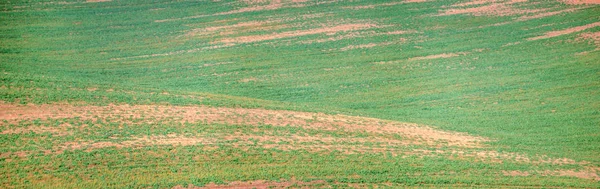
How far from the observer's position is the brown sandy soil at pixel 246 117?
2630cm

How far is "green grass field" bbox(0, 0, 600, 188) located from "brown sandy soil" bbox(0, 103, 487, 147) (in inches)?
5.1

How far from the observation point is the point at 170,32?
39438 mm

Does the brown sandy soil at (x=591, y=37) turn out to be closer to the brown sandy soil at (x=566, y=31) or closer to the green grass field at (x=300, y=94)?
the green grass field at (x=300, y=94)


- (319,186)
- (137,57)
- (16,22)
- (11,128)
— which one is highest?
(16,22)

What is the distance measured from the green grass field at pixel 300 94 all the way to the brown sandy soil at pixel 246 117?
0.13 meters

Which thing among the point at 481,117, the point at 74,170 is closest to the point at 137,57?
the point at 74,170

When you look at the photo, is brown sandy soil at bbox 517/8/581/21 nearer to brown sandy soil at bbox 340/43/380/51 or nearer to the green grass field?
the green grass field

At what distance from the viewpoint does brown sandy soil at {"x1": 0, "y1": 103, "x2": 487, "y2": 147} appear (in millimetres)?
26297

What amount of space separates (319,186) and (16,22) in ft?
99.5

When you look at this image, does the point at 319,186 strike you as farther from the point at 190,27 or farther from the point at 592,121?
the point at 190,27

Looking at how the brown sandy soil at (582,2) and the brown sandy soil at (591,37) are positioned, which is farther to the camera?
the brown sandy soil at (582,2)

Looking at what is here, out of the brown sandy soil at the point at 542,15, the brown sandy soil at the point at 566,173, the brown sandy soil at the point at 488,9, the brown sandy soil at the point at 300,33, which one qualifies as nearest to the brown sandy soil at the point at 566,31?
the brown sandy soil at the point at 542,15

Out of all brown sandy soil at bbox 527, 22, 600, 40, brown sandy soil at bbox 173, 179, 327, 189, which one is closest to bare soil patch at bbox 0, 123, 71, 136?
brown sandy soil at bbox 173, 179, 327, 189

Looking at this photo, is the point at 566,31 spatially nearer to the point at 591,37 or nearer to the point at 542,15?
the point at 591,37
